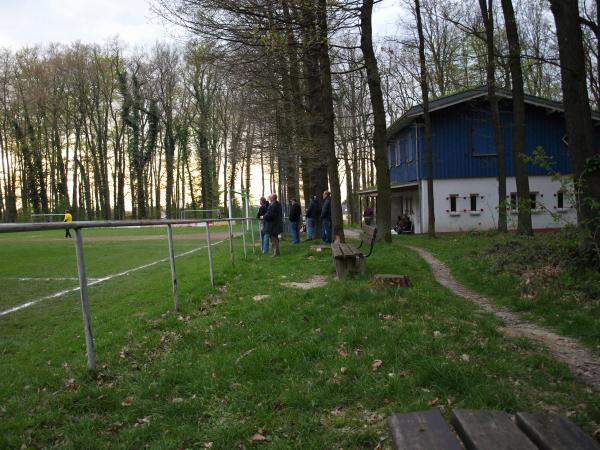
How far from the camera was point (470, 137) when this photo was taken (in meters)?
27.0

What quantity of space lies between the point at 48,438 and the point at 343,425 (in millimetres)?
1928

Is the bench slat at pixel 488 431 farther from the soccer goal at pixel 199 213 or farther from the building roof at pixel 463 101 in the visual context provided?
the soccer goal at pixel 199 213

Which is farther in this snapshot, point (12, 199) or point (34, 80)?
point (12, 199)

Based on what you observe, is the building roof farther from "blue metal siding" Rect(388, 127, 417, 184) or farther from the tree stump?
the tree stump

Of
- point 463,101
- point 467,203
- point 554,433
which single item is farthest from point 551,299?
point 467,203

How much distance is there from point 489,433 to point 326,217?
650 inches

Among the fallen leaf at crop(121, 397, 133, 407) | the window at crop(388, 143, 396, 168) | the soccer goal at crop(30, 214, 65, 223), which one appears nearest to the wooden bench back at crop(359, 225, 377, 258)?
the fallen leaf at crop(121, 397, 133, 407)

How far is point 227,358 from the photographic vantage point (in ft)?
15.9

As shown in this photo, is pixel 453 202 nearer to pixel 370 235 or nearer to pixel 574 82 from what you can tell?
pixel 370 235

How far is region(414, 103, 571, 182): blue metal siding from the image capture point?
26.8 meters

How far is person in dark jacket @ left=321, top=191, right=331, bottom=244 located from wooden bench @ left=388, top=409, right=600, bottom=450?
1550 cm

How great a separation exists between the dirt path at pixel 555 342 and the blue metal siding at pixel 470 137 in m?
19.2

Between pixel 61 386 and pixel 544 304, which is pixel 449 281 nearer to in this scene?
pixel 544 304


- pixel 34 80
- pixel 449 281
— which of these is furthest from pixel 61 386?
pixel 34 80
